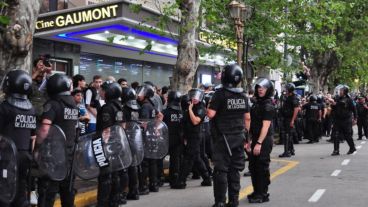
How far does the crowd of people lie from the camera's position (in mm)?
5863

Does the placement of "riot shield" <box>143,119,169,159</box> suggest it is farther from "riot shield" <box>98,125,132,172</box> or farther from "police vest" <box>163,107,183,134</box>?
"riot shield" <box>98,125,132,172</box>

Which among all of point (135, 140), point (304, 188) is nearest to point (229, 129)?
point (135, 140)

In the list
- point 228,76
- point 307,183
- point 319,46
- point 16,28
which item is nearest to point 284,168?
point 307,183

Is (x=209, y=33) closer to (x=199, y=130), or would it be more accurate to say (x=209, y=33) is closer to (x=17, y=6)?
(x=199, y=130)

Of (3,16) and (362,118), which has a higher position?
(3,16)

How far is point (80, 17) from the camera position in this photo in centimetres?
1512

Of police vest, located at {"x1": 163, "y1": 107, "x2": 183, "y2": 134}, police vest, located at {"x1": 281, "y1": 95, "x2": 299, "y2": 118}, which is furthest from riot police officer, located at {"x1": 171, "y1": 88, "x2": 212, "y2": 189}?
police vest, located at {"x1": 281, "y1": 95, "x2": 299, "y2": 118}

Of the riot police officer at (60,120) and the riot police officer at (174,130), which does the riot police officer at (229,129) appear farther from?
the riot police officer at (174,130)

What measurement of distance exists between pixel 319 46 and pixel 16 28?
51.2ft

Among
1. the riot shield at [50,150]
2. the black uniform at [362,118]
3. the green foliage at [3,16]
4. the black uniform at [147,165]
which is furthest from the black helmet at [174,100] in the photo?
the black uniform at [362,118]

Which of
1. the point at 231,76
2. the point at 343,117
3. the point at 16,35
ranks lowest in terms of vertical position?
the point at 343,117

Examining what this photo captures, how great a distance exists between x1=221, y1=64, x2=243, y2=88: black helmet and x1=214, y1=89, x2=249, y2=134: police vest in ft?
0.39

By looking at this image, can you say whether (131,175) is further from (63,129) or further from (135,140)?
(63,129)

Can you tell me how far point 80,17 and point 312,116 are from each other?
9.38 m
